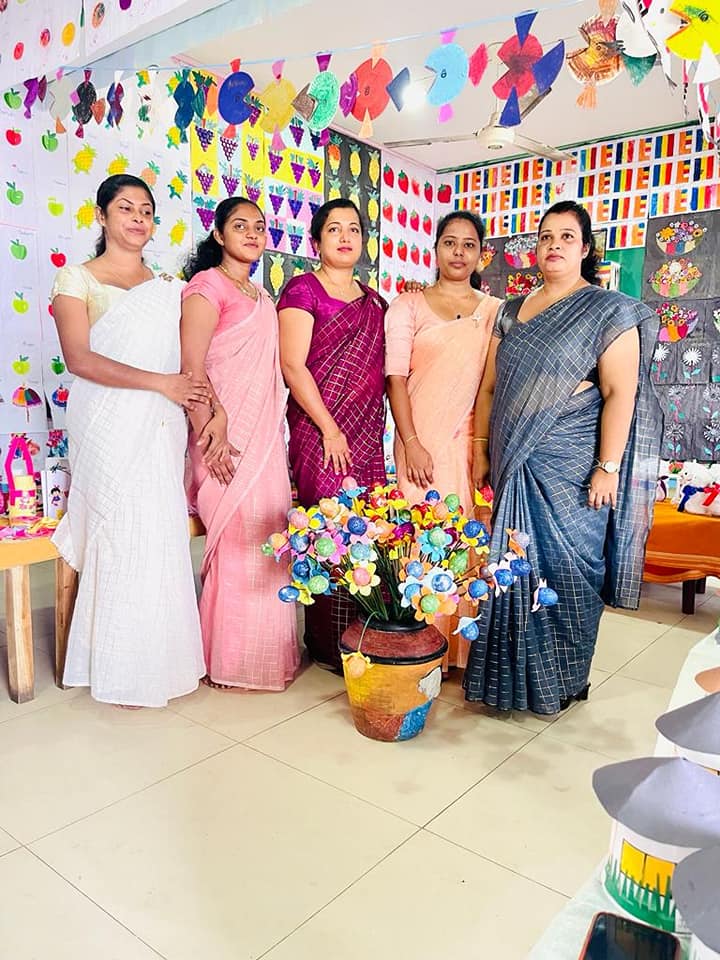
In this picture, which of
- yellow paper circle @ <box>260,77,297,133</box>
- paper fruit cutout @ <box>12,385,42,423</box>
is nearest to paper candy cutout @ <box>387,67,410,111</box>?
yellow paper circle @ <box>260,77,297,133</box>

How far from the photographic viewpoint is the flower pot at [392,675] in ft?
6.53

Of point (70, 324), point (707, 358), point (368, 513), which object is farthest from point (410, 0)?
point (707, 358)

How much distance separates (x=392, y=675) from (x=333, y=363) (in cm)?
102

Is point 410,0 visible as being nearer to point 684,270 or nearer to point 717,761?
point 684,270

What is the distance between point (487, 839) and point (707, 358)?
4.03 metres

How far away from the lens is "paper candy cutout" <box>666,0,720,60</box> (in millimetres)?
1250

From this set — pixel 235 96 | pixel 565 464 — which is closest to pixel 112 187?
pixel 235 96

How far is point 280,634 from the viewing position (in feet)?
7.87

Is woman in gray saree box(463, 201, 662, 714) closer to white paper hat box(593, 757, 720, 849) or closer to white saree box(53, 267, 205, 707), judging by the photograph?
white saree box(53, 267, 205, 707)

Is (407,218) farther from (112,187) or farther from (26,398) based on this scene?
(112,187)

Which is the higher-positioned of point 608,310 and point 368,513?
point 608,310

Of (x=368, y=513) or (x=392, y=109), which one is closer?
(x=368, y=513)

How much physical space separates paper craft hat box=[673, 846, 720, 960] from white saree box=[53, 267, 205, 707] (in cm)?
190

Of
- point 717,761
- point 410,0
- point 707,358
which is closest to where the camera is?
point 717,761
